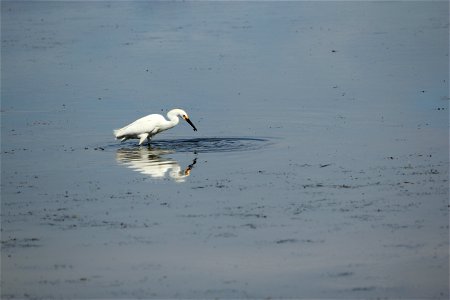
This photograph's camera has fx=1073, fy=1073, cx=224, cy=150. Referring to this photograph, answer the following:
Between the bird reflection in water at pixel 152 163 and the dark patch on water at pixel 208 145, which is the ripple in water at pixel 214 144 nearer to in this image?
the dark patch on water at pixel 208 145

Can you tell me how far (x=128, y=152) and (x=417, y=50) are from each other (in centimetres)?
1288

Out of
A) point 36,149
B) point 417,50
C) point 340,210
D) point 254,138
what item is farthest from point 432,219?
point 417,50

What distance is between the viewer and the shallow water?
455 inches

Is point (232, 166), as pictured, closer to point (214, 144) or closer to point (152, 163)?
point (152, 163)

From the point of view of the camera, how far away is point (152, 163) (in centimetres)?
1775

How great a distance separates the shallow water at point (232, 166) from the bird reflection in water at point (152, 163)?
0.24 feet

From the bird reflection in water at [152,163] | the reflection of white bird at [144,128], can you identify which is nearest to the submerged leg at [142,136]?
the reflection of white bird at [144,128]

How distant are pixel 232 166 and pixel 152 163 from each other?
5.00ft

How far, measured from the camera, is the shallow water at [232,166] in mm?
11562

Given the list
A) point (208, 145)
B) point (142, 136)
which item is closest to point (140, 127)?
point (142, 136)

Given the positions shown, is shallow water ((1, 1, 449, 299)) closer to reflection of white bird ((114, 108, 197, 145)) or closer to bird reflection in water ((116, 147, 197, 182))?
bird reflection in water ((116, 147, 197, 182))

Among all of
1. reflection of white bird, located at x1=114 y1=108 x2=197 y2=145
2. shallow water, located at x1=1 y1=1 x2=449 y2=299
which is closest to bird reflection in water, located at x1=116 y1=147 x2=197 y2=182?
shallow water, located at x1=1 y1=1 x2=449 y2=299

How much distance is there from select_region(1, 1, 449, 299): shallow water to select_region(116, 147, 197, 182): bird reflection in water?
0.07 metres

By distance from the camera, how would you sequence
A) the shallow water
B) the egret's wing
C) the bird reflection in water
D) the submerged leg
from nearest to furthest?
the shallow water < the bird reflection in water < the egret's wing < the submerged leg
